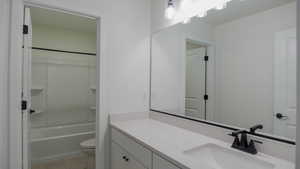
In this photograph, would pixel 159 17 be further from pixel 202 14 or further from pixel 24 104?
pixel 24 104

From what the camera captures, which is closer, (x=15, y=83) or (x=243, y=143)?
(x=243, y=143)

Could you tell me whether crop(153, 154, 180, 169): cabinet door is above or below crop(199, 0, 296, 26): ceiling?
below

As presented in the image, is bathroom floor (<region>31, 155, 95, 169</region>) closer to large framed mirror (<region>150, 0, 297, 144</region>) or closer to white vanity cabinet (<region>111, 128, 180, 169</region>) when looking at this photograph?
white vanity cabinet (<region>111, 128, 180, 169</region>)

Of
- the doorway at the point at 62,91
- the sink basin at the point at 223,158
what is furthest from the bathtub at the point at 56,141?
the sink basin at the point at 223,158

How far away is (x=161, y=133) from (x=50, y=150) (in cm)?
218

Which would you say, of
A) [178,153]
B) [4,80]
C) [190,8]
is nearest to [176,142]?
[178,153]

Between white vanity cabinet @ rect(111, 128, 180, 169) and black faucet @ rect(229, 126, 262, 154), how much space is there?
48cm

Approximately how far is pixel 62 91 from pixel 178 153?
2.77 metres

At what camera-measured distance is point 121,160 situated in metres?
1.49

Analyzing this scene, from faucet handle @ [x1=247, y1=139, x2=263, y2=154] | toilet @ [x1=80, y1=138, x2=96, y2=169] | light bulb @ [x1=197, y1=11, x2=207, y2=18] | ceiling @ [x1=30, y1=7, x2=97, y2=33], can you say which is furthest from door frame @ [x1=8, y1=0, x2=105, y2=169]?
faucet handle @ [x1=247, y1=139, x2=263, y2=154]

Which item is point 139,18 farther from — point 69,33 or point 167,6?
point 69,33

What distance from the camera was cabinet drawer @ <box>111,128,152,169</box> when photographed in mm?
1117

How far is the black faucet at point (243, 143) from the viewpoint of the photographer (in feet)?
3.34

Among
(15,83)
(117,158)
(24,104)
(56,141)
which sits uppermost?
(15,83)
